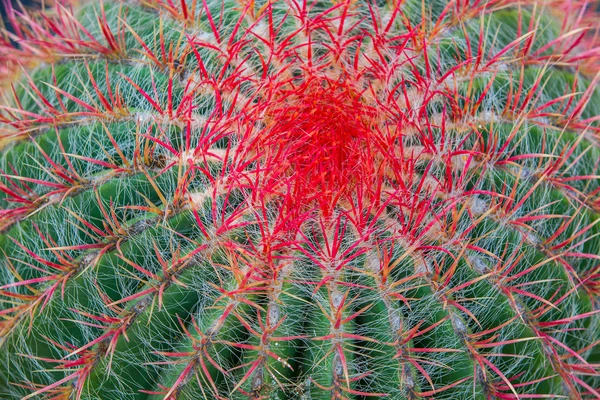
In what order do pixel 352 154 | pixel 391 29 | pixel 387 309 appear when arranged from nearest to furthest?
pixel 387 309 → pixel 352 154 → pixel 391 29

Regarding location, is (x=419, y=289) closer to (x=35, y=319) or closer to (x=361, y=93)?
(x=361, y=93)

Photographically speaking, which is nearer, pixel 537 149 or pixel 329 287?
pixel 329 287

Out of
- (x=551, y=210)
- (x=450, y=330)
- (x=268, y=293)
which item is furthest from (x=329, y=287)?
(x=551, y=210)

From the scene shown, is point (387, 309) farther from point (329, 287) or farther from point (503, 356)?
point (503, 356)

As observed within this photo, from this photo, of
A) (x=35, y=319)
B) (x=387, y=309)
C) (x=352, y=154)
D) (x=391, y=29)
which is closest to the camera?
(x=387, y=309)

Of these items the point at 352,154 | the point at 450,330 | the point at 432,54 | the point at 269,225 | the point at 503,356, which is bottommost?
the point at 503,356

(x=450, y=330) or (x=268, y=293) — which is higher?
(x=268, y=293)

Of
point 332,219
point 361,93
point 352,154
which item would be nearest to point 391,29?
point 361,93
